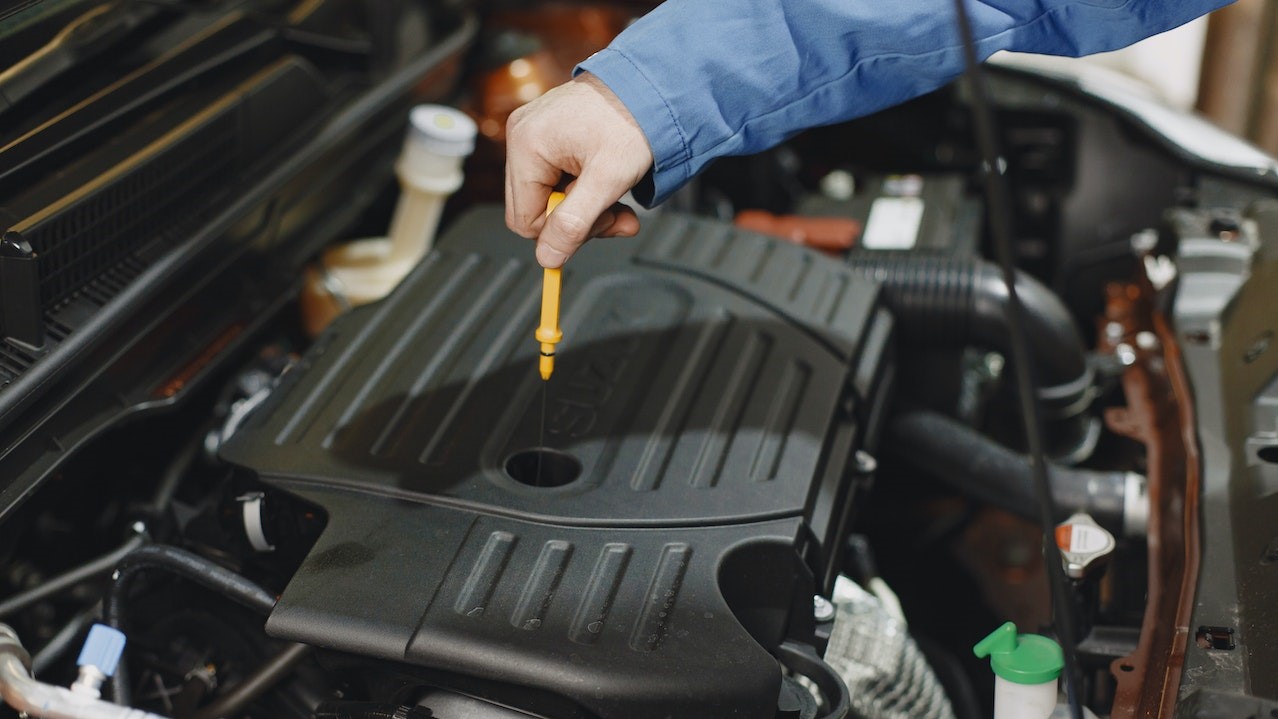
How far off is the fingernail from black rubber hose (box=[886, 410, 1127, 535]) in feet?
1.90

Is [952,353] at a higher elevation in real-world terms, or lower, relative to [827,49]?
lower

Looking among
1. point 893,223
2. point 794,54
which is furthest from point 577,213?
point 893,223

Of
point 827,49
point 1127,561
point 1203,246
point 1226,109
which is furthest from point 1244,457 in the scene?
point 1226,109

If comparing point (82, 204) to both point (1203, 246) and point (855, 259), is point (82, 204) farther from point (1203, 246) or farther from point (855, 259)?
point (1203, 246)

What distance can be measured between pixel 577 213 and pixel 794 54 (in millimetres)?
210

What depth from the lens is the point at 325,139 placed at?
129 cm

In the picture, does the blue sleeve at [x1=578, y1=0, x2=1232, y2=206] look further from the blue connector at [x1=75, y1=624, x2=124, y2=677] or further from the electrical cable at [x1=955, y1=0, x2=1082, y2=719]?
the blue connector at [x1=75, y1=624, x2=124, y2=677]

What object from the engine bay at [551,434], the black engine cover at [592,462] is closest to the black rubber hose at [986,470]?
the engine bay at [551,434]

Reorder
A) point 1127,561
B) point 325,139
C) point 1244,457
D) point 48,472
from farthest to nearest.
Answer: point 325,139, point 1127,561, point 1244,457, point 48,472

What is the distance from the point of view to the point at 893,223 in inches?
61.7

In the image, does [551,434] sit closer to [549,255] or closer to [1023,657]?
[549,255]

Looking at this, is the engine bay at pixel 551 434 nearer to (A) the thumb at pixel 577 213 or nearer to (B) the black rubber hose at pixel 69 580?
(B) the black rubber hose at pixel 69 580

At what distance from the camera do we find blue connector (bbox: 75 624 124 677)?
78 centimetres

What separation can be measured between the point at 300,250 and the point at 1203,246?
39.2 inches
